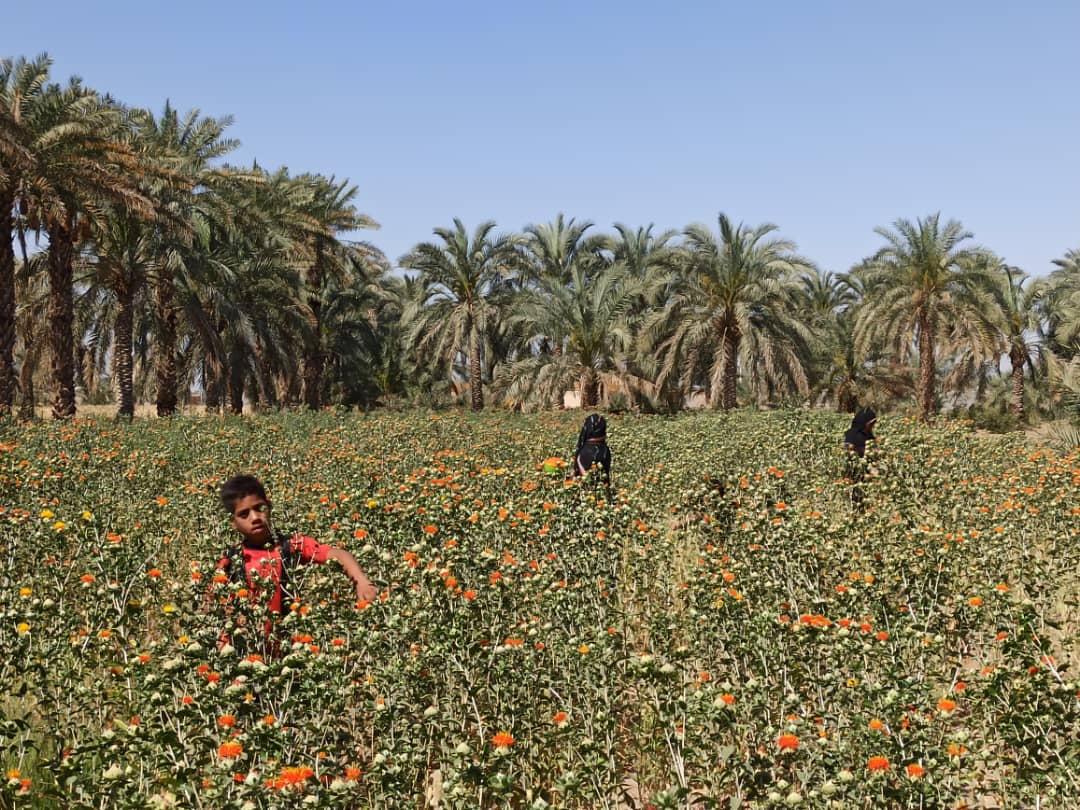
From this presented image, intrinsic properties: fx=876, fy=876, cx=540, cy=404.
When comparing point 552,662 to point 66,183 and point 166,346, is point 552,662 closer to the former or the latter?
point 66,183

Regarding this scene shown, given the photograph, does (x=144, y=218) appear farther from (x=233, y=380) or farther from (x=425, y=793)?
(x=425, y=793)

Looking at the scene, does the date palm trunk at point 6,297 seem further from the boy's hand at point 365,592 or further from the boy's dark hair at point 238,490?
the boy's hand at point 365,592

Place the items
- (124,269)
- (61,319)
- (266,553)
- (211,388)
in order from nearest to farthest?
(266,553), (61,319), (124,269), (211,388)

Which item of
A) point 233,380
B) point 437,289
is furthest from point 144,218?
point 437,289

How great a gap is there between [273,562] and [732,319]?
20636mm

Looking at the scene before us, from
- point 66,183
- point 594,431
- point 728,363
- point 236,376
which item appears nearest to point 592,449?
point 594,431

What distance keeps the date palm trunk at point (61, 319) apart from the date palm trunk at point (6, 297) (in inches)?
33.3

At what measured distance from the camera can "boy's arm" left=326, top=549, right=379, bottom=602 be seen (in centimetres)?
383

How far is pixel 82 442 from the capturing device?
1198 centimetres

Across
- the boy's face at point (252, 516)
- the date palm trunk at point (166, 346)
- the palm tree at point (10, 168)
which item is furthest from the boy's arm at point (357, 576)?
the date palm trunk at point (166, 346)

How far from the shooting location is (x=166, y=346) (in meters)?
21.3

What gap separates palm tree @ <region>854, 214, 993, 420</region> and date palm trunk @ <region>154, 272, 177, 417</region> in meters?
17.8

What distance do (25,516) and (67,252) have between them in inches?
575

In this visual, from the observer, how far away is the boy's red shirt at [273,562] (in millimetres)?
3715
